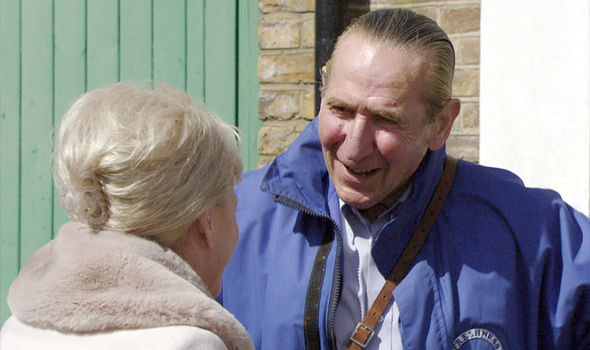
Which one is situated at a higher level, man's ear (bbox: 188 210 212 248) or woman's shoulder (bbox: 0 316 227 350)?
man's ear (bbox: 188 210 212 248)

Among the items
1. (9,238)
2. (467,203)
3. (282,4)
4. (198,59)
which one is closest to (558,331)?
(467,203)

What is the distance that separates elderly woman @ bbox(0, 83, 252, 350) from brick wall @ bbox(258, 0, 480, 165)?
5.59 ft

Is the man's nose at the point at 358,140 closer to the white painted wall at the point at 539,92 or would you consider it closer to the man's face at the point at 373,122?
the man's face at the point at 373,122

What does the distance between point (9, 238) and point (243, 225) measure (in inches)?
72.9

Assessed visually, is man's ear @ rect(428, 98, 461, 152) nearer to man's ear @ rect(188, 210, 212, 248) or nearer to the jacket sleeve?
the jacket sleeve

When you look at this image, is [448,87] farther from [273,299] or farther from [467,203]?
[273,299]

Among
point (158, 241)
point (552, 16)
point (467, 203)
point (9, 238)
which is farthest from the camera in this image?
point (9, 238)

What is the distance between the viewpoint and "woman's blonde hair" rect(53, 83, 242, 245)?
1.23 m


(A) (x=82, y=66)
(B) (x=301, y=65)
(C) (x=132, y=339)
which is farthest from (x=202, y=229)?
(A) (x=82, y=66)

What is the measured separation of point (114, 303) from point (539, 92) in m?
1.83

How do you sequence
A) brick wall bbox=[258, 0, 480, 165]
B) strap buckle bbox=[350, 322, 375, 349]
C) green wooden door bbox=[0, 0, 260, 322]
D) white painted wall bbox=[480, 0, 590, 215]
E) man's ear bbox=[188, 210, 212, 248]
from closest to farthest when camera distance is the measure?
man's ear bbox=[188, 210, 212, 248] → strap buckle bbox=[350, 322, 375, 349] → white painted wall bbox=[480, 0, 590, 215] → brick wall bbox=[258, 0, 480, 165] → green wooden door bbox=[0, 0, 260, 322]

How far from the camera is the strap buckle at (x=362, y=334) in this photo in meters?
1.80

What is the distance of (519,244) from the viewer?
6.21 ft

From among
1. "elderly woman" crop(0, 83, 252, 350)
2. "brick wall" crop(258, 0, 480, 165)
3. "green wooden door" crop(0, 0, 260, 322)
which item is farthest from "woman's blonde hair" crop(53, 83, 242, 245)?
"green wooden door" crop(0, 0, 260, 322)
